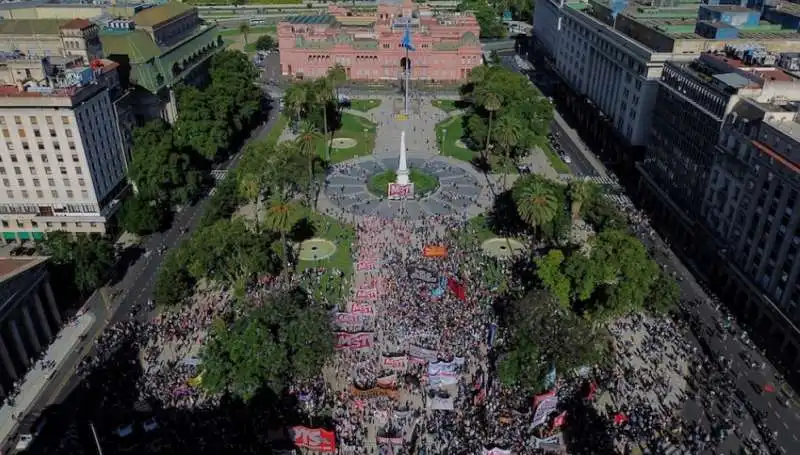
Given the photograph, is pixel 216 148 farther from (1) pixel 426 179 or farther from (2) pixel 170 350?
(2) pixel 170 350

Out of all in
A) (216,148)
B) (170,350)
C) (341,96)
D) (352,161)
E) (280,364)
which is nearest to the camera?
(280,364)

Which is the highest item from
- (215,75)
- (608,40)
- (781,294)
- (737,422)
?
(608,40)

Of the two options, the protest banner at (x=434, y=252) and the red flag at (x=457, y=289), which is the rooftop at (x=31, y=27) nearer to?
the protest banner at (x=434, y=252)

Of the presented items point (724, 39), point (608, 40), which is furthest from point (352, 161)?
point (724, 39)

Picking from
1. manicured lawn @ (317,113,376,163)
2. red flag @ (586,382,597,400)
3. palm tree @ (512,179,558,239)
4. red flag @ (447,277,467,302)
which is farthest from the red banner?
manicured lawn @ (317,113,376,163)

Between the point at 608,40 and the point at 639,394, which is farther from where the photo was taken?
the point at 608,40

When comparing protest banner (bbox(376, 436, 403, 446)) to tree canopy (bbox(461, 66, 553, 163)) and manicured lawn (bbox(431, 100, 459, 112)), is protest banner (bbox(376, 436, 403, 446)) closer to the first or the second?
tree canopy (bbox(461, 66, 553, 163))

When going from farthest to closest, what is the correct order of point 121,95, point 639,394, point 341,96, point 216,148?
point 341,96 → point 216,148 → point 121,95 → point 639,394

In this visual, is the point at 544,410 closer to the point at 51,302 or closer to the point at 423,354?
the point at 423,354
